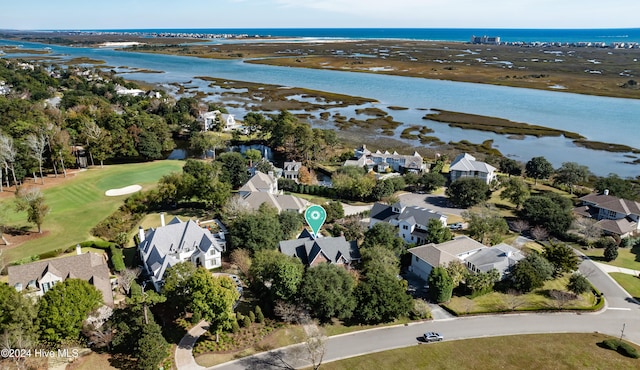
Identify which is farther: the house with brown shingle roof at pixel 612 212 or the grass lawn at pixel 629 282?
the house with brown shingle roof at pixel 612 212

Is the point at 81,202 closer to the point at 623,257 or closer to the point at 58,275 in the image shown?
the point at 58,275

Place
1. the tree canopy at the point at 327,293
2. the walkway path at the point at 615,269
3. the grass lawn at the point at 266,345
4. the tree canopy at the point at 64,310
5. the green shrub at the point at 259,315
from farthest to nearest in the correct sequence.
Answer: the walkway path at the point at 615,269, the green shrub at the point at 259,315, the tree canopy at the point at 327,293, the grass lawn at the point at 266,345, the tree canopy at the point at 64,310

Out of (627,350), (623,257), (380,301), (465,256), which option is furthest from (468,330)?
(623,257)

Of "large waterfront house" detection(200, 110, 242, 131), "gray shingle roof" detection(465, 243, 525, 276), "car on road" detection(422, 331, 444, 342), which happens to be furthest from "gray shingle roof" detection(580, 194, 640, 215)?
"large waterfront house" detection(200, 110, 242, 131)

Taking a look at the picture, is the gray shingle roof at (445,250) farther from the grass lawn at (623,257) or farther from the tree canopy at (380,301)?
the grass lawn at (623,257)

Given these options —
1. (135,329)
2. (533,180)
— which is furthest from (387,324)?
(533,180)

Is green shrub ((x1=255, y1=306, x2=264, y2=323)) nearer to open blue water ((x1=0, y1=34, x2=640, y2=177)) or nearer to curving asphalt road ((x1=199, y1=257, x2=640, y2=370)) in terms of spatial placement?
curving asphalt road ((x1=199, y1=257, x2=640, y2=370))

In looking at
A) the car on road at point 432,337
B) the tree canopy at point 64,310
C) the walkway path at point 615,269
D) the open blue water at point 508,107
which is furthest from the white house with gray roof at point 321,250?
the open blue water at point 508,107

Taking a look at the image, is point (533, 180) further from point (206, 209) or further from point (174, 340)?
point (174, 340)
